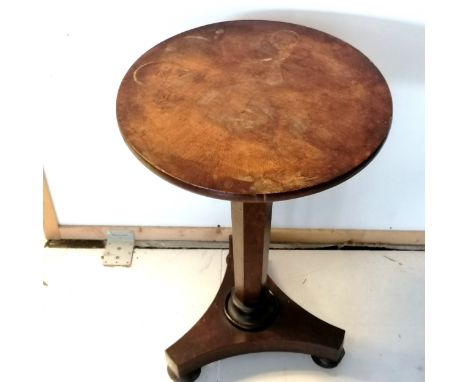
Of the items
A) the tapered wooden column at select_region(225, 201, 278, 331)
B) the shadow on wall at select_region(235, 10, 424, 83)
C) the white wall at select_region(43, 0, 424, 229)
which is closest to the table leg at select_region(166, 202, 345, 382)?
the tapered wooden column at select_region(225, 201, 278, 331)

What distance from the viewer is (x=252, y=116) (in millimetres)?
914

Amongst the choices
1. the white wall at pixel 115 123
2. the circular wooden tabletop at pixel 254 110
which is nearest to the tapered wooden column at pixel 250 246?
the circular wooden tabletop at pixel 254 110

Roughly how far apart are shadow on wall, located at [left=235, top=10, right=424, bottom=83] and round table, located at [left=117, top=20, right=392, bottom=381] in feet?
0.28

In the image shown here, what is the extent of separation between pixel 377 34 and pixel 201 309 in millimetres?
932

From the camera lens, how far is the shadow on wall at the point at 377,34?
1220 millimetres

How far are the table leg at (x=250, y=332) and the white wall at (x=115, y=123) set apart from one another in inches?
14.3

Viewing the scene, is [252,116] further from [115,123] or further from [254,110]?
[115,123]

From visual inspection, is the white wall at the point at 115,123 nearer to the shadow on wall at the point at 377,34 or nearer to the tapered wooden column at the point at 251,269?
the shadow on wall at the point at 377,34

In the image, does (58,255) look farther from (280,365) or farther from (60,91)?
(280,365)

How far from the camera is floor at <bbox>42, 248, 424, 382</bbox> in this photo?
1408mm

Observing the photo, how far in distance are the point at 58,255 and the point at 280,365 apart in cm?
82

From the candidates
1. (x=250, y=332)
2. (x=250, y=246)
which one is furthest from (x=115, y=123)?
(x=250, y=332)

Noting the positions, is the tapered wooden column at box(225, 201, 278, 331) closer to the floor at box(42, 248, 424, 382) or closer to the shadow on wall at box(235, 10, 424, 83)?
the floor at box(42, 248, 424, 382)
